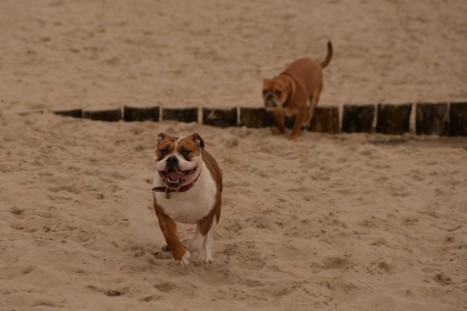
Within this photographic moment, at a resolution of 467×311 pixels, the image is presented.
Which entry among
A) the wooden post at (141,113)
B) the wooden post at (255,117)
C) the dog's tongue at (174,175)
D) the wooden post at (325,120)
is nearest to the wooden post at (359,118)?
the wooden post at (325,120)

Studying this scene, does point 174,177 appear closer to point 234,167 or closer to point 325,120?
point 234,167

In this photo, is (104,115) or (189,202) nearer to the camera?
(189,202)

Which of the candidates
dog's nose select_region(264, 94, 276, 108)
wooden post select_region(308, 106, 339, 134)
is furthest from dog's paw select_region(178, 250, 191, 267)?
wooden post select_region(308, 106, 339, 134)

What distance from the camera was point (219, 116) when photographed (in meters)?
7.93

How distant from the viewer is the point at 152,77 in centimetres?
1006

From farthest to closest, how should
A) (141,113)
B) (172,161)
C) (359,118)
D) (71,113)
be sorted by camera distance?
1. (359,118)
2. (141,113)
3. (71,113)
4. (172,161)

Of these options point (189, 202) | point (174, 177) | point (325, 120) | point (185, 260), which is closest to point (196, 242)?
point (185, 260)

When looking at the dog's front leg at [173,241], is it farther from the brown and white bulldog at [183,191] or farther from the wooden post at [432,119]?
the wooden post at [432,119]

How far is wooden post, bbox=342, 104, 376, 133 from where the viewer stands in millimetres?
8016

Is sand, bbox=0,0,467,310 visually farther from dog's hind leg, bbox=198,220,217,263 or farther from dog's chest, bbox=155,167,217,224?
dog's chest, bbox=155,167,217,224

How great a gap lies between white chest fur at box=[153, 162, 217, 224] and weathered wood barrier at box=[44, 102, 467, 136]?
11.8 ft

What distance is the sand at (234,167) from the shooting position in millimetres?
4078

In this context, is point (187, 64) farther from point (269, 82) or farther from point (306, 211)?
point (306, 211)

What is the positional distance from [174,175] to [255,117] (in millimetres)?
4046
